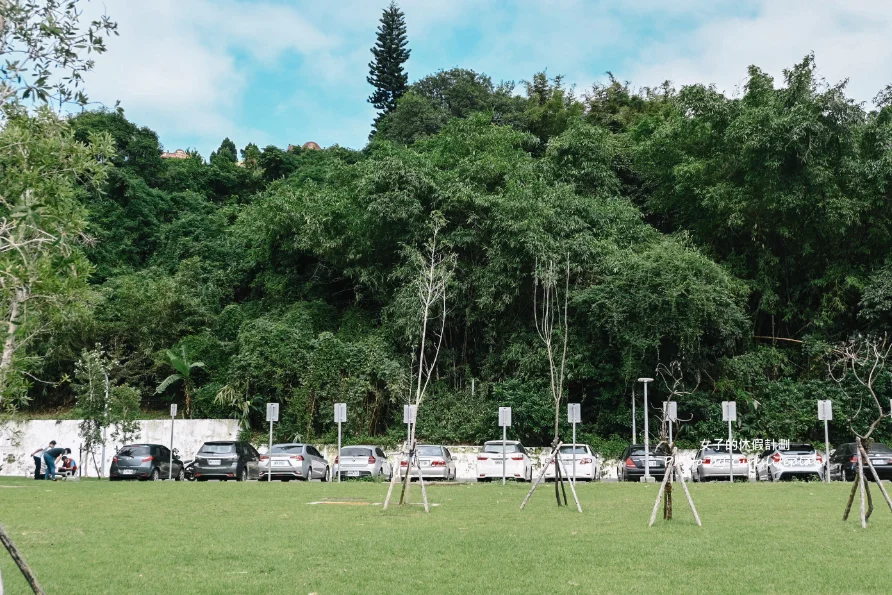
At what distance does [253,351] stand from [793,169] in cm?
2433

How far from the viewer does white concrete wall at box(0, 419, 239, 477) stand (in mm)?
38625

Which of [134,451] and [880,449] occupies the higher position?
[880,449]

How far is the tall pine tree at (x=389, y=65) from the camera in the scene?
75750mm

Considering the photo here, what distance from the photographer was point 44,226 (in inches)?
407

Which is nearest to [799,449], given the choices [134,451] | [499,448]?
[499,448]

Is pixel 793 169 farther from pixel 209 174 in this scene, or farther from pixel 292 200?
pixel 209 174

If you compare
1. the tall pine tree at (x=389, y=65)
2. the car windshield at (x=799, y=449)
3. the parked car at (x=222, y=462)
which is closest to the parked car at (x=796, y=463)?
the car windshield at (x=799, y=449)

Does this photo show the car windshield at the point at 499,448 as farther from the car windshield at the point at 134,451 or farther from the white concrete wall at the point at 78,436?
the white concrete wall at the point at 78,436

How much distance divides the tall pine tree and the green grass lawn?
59.9 meters

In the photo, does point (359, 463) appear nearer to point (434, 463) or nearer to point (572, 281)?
point (434, 463)

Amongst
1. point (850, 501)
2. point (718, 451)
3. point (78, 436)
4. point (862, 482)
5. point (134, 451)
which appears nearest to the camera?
point (862, 482)

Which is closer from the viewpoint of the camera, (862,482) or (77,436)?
(862,482)

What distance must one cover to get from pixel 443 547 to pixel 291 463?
20165mm

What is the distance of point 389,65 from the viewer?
7625 cm
